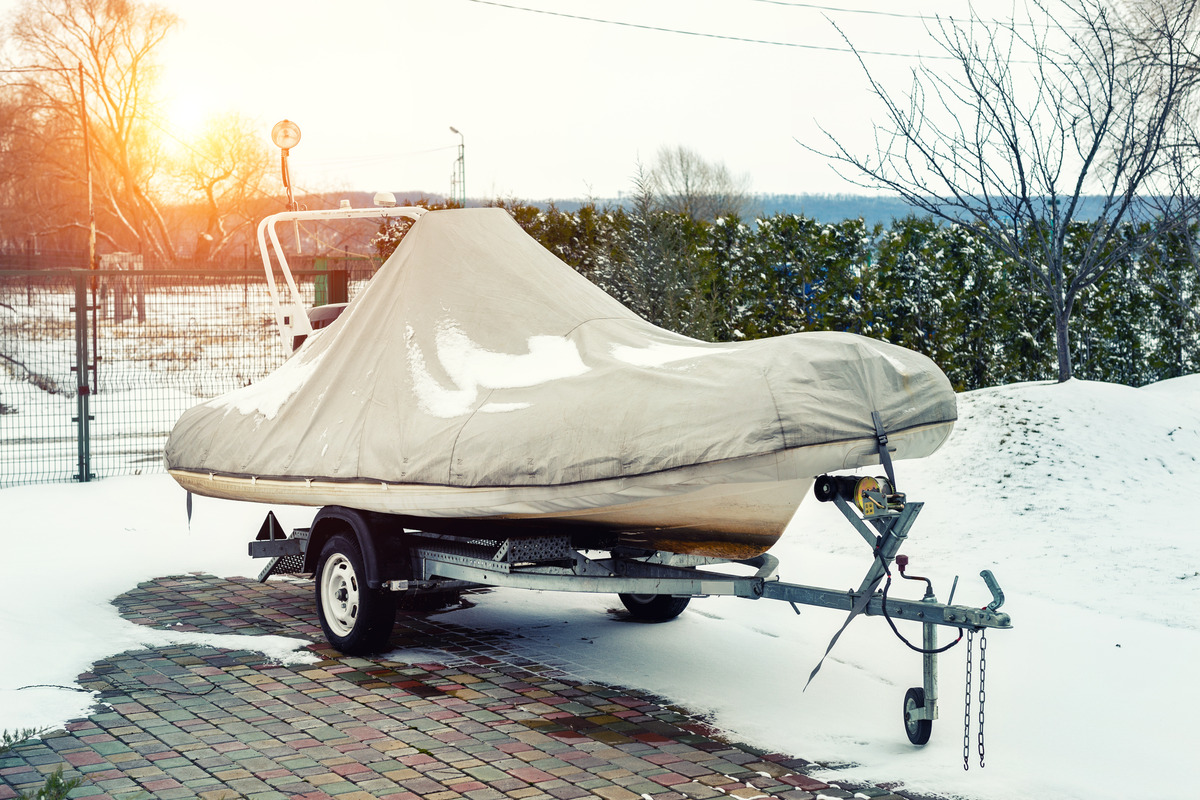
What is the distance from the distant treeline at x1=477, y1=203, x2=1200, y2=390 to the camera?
14.9m

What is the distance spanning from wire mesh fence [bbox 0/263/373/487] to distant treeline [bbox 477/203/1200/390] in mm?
4026

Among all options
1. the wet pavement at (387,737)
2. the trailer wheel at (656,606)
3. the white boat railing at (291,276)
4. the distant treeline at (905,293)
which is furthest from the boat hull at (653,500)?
the distant treeline at (905,293)

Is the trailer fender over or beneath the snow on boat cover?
beneath

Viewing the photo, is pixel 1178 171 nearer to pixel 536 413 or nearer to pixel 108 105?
pixel 536 413

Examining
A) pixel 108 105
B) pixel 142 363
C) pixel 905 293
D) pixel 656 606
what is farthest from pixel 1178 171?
pixel 108 105

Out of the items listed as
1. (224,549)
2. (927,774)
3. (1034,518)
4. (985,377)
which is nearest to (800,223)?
(985,377)

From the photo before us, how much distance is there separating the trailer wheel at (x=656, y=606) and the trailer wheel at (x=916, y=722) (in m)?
2.75

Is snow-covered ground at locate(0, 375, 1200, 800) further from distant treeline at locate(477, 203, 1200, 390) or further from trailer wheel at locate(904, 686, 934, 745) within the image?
distant treeline at locate(477, 203, 1200, 390)

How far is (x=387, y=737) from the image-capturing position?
19.7 feet

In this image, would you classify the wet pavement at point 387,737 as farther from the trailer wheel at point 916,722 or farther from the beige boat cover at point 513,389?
the beige boat cover at point 513,389

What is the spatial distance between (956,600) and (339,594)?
13.9 feet

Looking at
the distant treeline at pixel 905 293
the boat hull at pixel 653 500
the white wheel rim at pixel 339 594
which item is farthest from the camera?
→ the distant treeline at pixel 905 293

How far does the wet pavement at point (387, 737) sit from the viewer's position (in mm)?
5293

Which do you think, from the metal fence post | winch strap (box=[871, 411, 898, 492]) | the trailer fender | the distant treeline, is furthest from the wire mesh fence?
winch strap (box=[871, 411, 898, 492])
